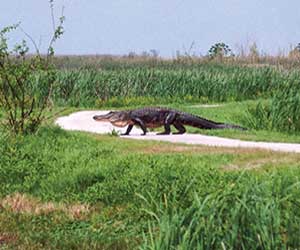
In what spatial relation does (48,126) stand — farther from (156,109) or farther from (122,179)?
(122,179)

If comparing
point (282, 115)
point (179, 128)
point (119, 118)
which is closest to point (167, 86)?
point (282, 115)

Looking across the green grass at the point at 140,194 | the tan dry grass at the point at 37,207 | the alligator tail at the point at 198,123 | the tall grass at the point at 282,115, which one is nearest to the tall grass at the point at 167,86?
the tall grass at the point at 282,115

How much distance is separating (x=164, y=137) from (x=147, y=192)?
21.0ft

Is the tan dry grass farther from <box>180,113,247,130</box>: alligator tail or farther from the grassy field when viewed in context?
<box>180,113,247,130</box>: alligator tail

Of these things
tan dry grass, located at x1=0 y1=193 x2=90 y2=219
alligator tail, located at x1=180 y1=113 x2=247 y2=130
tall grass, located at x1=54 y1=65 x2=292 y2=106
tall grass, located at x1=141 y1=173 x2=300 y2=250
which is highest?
tall grass, located at x1=141 y1=173 x2=300 y2=250

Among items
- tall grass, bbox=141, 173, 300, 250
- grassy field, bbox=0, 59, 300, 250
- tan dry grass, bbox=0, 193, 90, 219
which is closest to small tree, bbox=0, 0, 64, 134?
grassy field, bbox=0, 59, 300, 250

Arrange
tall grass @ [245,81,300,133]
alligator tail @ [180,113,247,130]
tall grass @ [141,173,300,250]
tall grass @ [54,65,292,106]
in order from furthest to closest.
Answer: tall grass @ [54,65,292,106]
tall grass @ [245,81,300,133]
alligator tail @ [180,113,247,130]
tall grass @ [141,173,300,250]

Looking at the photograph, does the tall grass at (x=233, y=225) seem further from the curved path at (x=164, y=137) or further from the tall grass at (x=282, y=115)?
the tall grass at (x=282, y=115)

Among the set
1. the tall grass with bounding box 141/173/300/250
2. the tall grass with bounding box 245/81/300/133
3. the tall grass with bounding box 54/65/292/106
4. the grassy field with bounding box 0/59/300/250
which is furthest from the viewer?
the tall grass with bounding box 54/65/292/106

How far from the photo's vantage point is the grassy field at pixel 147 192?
546 centimetres

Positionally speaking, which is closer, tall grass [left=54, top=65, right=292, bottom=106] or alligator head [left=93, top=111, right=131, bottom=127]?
alligator head [left=93, top=111, right=131, bottom=127]

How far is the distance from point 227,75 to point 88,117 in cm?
777

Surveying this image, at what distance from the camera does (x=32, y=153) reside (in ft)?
36.8

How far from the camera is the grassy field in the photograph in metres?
5.46
